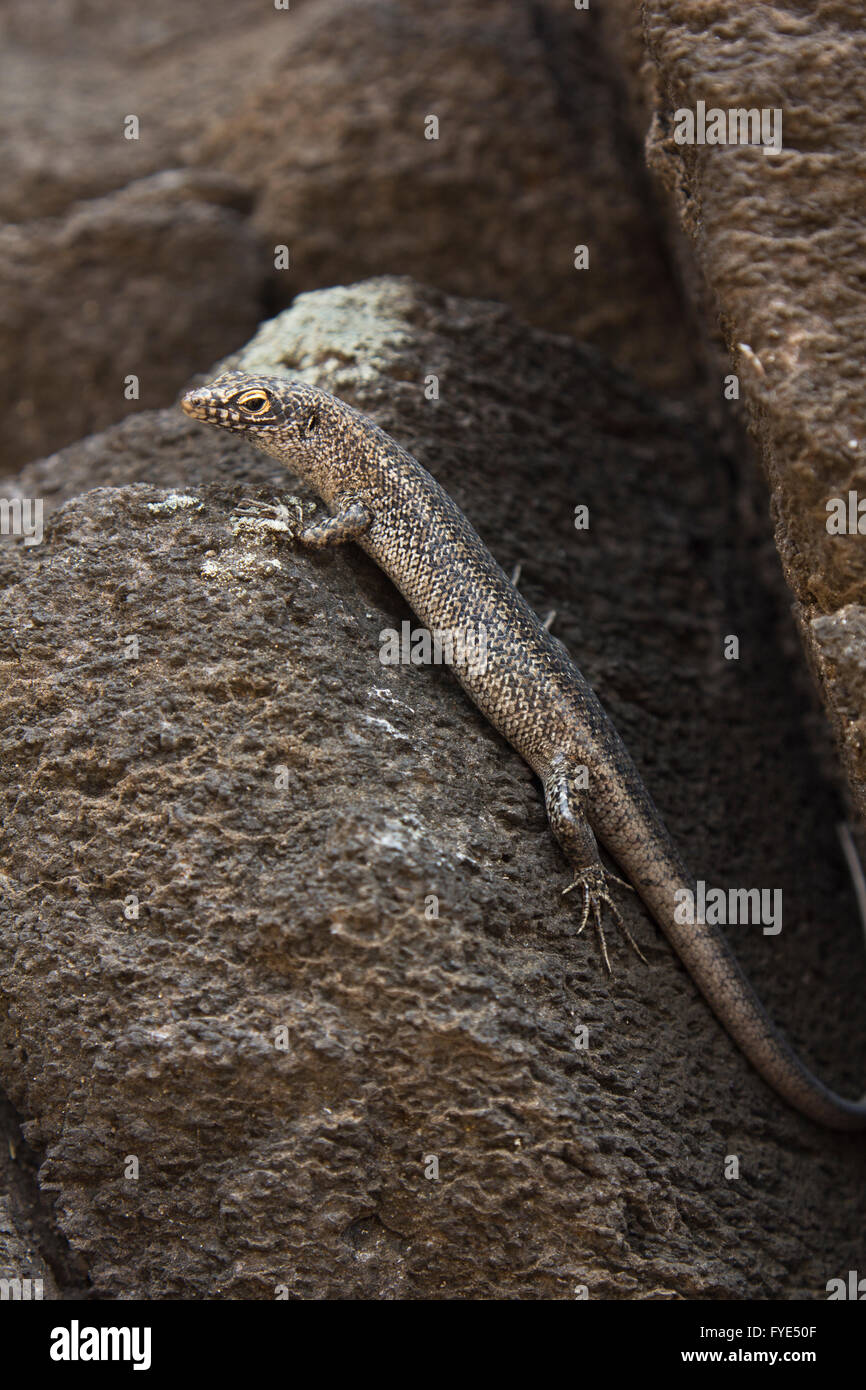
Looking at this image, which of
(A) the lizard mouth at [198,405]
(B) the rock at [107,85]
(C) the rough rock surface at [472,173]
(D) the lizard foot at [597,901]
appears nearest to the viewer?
(D) the lizard foot at [597,901]

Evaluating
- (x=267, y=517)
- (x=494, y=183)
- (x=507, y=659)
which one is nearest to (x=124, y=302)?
(x=494, y=183)

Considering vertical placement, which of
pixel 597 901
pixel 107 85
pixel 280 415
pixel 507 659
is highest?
pixel 107 85

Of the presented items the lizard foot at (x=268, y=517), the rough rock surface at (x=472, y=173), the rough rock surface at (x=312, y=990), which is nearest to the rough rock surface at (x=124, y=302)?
the rough rock surface at (x=472, y=173)

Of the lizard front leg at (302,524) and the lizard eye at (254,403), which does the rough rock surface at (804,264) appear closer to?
the lizard front leg at (302,524)

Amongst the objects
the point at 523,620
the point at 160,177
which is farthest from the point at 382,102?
the point at 523,620

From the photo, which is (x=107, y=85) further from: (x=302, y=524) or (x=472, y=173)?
(x=302, y=524)

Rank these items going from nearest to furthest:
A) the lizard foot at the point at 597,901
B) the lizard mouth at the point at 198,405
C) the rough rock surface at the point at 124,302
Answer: the lizard foot at the point at 597,901 < the lizard mouth at the point at 198,405 < the rough rock surface at the point at 124,302

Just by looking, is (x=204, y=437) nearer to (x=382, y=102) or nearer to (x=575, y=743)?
(x=575, y=743)
